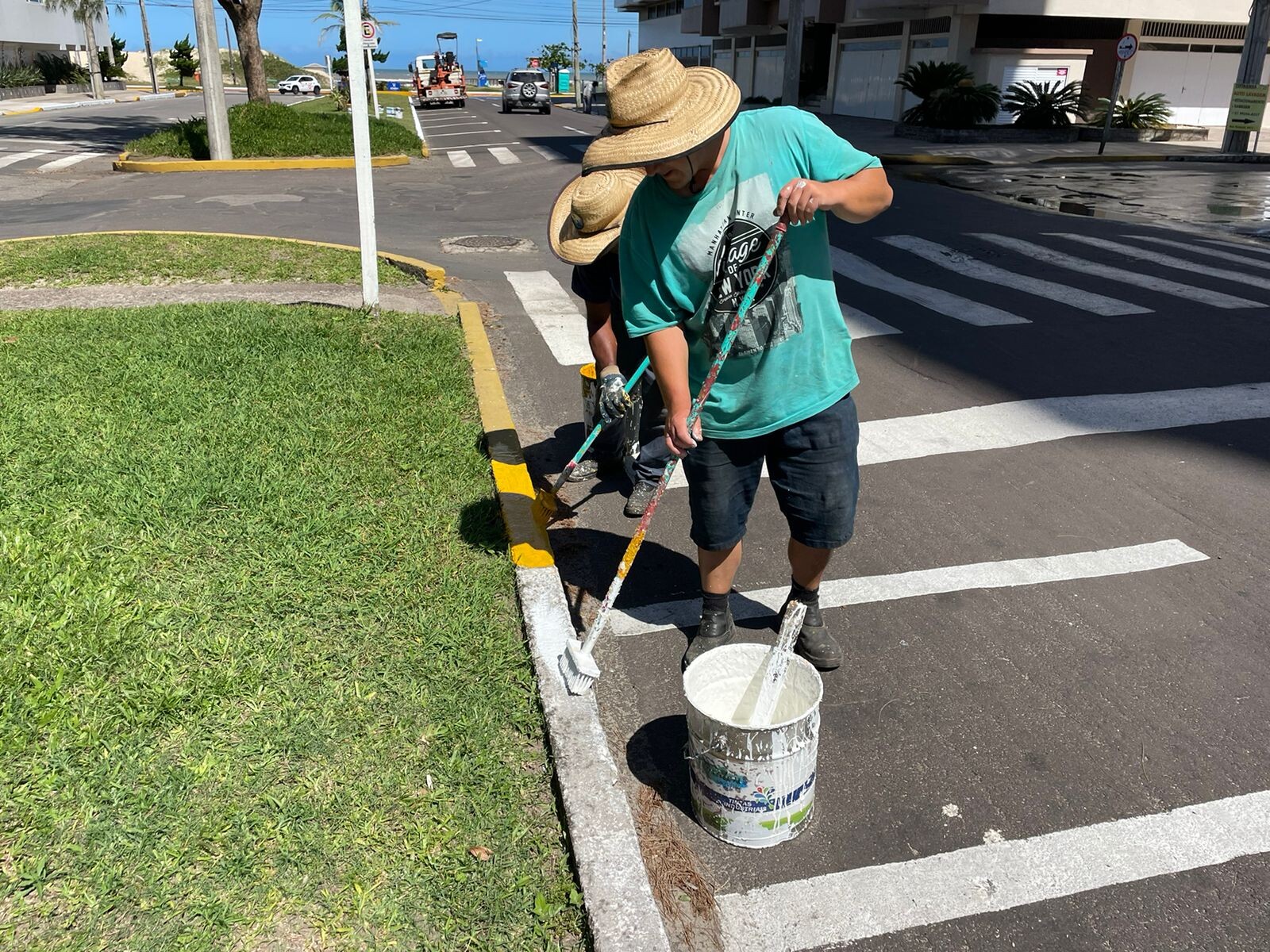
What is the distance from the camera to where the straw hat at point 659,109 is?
275 centimetres

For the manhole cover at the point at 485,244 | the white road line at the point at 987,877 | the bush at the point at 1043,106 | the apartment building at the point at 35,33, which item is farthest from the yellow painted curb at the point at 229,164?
the apartment building at the point at 35,33

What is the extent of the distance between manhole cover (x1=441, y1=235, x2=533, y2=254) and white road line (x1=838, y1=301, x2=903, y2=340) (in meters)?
4.63

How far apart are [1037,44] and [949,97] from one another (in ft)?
19.3

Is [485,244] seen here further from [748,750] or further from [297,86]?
[297,86]

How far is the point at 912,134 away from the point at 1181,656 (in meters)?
26.7

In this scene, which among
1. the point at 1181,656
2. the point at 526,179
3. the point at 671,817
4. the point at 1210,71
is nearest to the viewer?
the point at 671,817

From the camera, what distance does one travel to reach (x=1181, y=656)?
377 centimetres

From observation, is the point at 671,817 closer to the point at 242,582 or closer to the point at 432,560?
the point at 432,560

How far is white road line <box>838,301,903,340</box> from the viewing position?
324 inches

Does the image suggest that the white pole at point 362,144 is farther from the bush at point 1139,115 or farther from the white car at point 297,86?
the white car at point 297,86

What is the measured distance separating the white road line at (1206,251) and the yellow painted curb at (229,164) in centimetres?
1254

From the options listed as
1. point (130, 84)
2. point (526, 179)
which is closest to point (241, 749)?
point (526, 179)

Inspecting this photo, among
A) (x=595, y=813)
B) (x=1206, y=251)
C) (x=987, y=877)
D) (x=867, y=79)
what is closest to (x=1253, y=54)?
(x=867, y=79)

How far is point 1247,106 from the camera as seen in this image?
79.5ft
